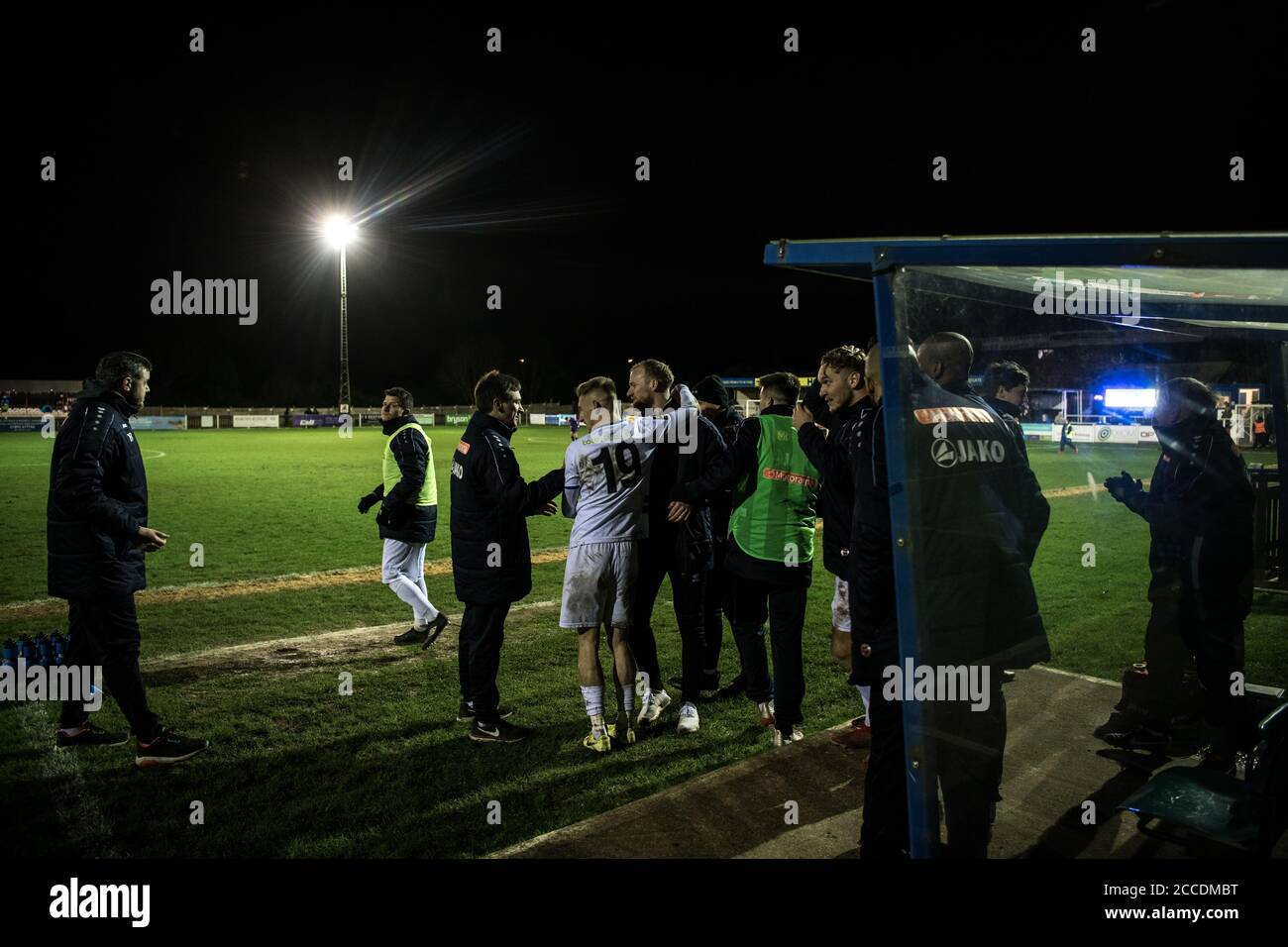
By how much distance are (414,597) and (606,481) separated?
2.99 metres

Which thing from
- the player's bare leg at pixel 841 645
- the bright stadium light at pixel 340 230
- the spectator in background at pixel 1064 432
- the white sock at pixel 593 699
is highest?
the bright stadium light at pixel 340 230

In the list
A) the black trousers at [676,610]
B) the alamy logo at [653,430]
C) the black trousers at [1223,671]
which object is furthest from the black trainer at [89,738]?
the black trousers at [1223,671]

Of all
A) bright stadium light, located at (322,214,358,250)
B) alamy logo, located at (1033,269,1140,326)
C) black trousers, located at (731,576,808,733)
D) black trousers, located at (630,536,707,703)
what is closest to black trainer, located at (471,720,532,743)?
black trousers, located at (630,536,707,703)

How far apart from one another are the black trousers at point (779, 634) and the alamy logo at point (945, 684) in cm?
164

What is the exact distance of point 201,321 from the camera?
254ft

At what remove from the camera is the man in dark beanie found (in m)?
4.06

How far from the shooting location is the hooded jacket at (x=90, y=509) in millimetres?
4352

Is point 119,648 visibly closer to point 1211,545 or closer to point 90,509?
point 90,509

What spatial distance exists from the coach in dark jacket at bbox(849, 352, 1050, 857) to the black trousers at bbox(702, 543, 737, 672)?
2228mm

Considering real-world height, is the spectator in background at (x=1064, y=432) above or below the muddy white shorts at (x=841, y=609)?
above

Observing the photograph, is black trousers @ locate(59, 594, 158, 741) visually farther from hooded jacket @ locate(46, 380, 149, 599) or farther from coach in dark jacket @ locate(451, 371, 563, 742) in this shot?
coach in dark jacket @ locate(451, 371, 563, 742)

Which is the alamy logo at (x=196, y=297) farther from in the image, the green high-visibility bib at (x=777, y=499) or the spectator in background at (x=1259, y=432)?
the spectator in background at (x=1259, y=432)

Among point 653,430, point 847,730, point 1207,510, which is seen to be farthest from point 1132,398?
point 653,430
